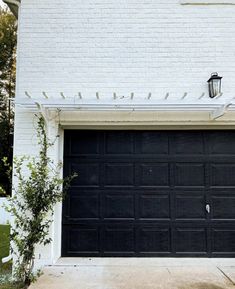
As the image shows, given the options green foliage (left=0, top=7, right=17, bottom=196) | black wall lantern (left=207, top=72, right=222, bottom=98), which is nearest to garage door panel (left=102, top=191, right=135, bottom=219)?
black wall lantern (left=207, top=72, right=222, bottom=98)

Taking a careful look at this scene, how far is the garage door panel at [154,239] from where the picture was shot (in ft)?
20.9

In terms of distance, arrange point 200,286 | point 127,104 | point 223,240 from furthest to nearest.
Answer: point 223,240, point 127,104, point 200,286

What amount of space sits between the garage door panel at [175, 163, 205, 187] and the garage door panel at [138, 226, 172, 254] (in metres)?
0.96

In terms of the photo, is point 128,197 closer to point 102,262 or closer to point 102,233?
point 102,233

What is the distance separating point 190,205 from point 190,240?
2.18ft

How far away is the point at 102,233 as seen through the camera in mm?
6395

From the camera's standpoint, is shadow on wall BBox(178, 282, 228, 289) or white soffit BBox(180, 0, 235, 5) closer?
shadow on wall BBox(178, 282, 228, 289)

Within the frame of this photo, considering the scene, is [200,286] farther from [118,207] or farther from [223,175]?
[223,175]

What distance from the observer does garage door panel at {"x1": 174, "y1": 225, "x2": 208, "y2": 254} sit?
6348 mm

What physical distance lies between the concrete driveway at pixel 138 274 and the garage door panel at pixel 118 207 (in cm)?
81

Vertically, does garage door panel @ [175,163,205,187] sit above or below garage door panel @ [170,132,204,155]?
below

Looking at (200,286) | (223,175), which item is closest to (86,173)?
(223,175)

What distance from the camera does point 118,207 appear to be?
6449mm

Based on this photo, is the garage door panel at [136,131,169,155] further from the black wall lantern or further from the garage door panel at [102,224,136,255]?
the garage door panel at [102,224,136,255]
